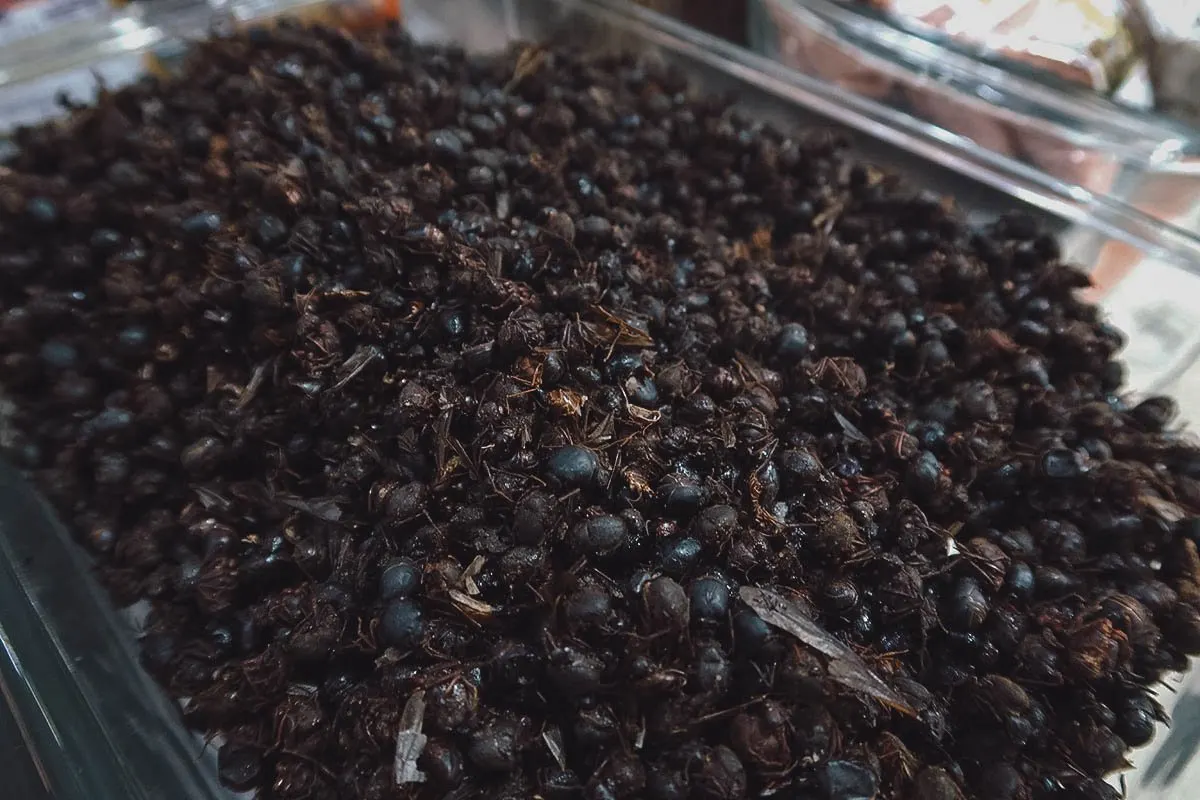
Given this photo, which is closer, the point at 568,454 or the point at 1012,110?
the point at 568,454

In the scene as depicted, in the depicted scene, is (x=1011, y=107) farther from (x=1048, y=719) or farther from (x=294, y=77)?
(x=294, y=77)

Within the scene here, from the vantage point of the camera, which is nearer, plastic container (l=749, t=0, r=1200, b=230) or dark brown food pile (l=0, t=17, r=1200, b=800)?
dark brown food pile (l=0, t=17, r=1200, b=800)

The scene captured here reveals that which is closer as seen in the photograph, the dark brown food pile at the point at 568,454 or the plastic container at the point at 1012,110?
the dark brown food pile at the point at 568,454

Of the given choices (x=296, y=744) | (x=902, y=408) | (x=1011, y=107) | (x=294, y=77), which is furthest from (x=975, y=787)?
(x=294, y=77)
